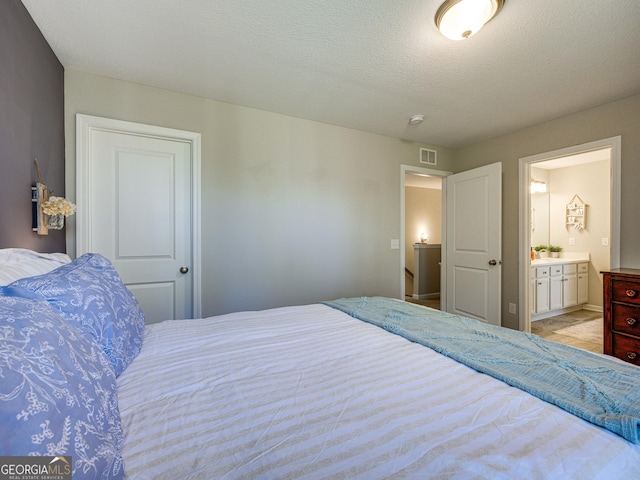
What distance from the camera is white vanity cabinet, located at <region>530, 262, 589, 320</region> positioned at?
13.0ft

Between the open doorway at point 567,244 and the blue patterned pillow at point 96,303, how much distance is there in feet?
12.0

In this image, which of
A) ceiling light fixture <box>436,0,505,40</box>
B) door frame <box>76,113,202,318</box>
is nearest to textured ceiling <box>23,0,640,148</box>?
ceiling light fixture <box>436,0,505,40</box>

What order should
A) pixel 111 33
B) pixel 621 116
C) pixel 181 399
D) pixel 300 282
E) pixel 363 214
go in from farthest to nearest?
pixel 363 214, pixel 300 282, pixel 621 116, pixel 111 33, pixel 181 399

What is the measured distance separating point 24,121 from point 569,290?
624 cm

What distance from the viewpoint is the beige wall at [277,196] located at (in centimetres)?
233

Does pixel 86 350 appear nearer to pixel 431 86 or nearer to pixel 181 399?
pixel 181 399

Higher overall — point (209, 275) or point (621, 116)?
point (621, 116)

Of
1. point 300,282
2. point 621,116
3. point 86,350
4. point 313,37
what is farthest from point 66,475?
point 621,116

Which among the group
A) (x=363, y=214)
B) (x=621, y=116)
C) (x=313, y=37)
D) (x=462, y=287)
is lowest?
(x=462, y=287)

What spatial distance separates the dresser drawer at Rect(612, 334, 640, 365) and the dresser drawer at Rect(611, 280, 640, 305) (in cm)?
29

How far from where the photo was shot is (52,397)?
0.45 metres

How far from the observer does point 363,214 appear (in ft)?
10.8

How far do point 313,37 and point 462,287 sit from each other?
327 centimetres

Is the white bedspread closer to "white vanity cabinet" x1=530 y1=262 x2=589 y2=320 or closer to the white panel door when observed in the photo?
the white panel door
